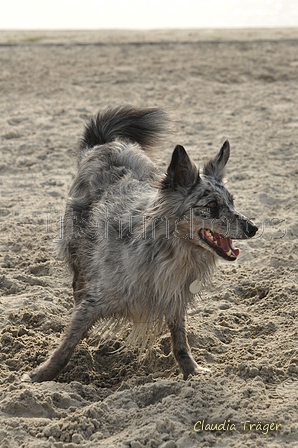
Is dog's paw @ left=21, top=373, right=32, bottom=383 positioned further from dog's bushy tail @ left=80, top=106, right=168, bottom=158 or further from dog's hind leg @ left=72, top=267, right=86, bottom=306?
dog's bushy tail @ left=80, top=106, right=168, bottom=158

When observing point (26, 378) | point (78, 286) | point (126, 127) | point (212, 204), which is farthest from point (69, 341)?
point (126, 127)

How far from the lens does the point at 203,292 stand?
4.96 meters

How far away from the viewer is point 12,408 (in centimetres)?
344

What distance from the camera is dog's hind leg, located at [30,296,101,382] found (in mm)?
3867

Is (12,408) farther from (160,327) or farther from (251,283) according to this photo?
(251,283)

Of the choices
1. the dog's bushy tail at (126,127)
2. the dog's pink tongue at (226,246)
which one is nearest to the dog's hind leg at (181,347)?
the dog's pink tongue at (226,246)

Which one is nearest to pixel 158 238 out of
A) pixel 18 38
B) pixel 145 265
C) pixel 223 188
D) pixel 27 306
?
pixel 145 265

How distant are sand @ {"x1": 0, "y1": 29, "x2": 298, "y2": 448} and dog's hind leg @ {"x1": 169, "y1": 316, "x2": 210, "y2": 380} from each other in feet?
0.41

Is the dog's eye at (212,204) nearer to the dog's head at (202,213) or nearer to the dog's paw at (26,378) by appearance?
the dog's head at (202,213)

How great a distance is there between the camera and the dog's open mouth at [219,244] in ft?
12.0

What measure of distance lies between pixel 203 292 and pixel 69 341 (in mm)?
1399

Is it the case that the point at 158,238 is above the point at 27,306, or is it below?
above

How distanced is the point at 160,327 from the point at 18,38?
920 cm

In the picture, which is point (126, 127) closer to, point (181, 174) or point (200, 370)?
point (181, 174)
